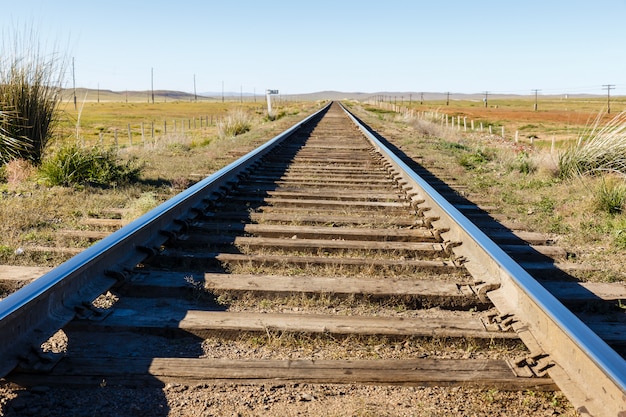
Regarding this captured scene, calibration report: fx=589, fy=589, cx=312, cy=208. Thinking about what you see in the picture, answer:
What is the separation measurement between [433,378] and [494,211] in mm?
3676

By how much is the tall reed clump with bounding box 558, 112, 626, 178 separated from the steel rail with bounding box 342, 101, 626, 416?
4759mm

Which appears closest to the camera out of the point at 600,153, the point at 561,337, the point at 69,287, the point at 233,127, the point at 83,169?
the point at 561,337

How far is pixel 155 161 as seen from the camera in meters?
9.31

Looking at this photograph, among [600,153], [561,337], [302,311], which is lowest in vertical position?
[302,311]

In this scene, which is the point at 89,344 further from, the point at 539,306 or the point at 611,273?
the point at 611,273

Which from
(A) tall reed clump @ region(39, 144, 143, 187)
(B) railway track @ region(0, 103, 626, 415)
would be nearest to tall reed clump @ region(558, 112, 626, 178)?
(B) railway track @ region(0, 103, 626, 415)

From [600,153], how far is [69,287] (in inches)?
277

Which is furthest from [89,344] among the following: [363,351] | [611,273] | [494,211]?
[494,211]

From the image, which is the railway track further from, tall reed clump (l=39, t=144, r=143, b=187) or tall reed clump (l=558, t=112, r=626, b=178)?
tall reed clump (l=558, t=112, r=626, b=178)

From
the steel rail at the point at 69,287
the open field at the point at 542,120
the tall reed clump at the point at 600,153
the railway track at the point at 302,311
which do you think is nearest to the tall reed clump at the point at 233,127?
the open field at the point at 542,120

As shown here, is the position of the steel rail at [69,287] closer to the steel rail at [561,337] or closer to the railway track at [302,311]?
the railway track at [302,311]

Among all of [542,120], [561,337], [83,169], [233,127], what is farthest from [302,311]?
[542,120]

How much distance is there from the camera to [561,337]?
2.23 m

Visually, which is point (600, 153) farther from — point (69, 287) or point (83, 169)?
point (69, 287)
